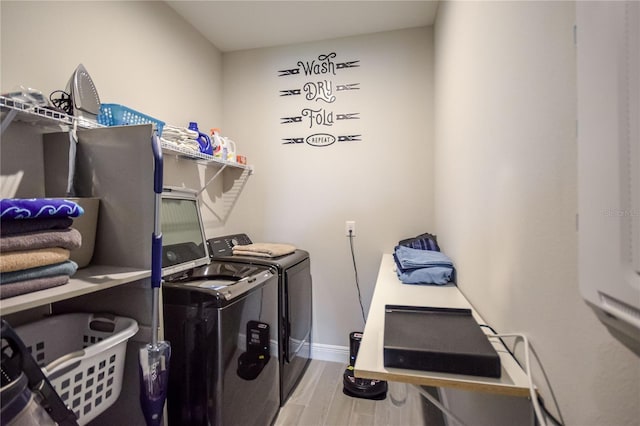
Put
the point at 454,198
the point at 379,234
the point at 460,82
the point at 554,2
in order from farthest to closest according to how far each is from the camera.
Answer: the point at 379,234, the point at 454,198, the point at 460,82, the point at 554,2

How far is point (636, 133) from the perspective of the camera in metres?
0.34

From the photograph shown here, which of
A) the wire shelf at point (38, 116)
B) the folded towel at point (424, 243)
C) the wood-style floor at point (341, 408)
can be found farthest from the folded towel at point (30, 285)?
the folded towel at point (424, 243)

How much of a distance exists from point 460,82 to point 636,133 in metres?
1.24

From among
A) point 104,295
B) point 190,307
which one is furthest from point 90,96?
point 190,307

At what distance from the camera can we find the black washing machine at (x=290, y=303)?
1828 mm

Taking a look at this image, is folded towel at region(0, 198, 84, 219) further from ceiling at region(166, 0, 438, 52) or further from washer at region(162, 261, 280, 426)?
ceiling at region(166, 0, 438, 52)

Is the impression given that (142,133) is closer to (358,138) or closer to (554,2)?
(554,2)

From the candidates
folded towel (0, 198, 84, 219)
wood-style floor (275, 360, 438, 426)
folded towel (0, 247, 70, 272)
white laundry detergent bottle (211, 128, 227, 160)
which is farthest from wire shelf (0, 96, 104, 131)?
wood-style floor (275, 360, 438, 426)

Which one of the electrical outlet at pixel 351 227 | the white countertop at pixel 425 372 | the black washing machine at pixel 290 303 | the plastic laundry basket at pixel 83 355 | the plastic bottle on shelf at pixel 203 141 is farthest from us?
the electrical outlet at pixel 351 227

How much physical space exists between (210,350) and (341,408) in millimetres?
1104

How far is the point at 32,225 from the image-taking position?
0.83 meters

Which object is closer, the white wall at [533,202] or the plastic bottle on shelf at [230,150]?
the white wall at [533,202]

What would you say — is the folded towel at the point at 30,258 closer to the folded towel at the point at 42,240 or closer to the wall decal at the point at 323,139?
the folded towel at the point at 42,240

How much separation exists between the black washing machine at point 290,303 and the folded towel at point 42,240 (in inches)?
40.7
